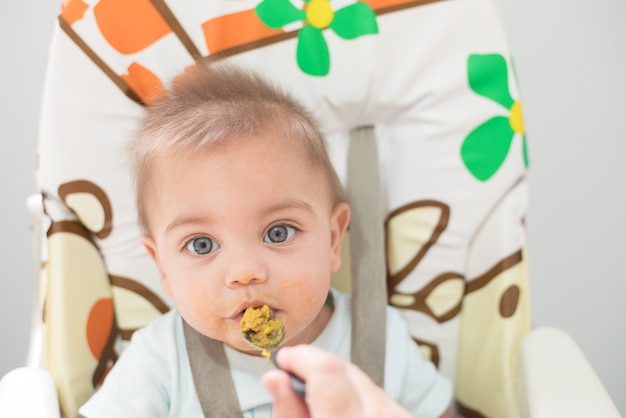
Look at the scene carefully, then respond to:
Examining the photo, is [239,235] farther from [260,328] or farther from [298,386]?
[298,386]

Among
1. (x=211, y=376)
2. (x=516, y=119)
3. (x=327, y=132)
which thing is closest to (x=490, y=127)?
(x=516, y=119)

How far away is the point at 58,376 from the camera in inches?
31.0

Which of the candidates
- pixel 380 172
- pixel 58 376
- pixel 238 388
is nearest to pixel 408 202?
pixel 380 172

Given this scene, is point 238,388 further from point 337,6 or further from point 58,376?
point 337,6

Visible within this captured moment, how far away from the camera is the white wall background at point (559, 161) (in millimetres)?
1209

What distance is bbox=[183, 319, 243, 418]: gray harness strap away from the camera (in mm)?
770

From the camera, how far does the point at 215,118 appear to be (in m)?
0.72

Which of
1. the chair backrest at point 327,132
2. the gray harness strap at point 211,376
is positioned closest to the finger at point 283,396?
the gray harness strap at point 211,376

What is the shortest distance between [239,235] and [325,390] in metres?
0.26

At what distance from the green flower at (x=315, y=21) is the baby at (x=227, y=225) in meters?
0.07

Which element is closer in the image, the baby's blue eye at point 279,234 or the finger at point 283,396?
the finger at point 283,396

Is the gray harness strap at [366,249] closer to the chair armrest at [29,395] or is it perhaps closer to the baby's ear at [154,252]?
the baby's ear at [154,252]

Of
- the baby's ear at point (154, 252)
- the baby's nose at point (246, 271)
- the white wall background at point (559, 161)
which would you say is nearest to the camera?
the baby's nose at point (246, 271)

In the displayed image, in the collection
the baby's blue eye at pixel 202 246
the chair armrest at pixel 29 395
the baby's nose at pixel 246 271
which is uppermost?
the baby's blue eye at pixel 202 246
